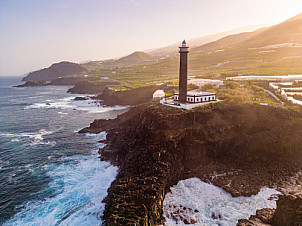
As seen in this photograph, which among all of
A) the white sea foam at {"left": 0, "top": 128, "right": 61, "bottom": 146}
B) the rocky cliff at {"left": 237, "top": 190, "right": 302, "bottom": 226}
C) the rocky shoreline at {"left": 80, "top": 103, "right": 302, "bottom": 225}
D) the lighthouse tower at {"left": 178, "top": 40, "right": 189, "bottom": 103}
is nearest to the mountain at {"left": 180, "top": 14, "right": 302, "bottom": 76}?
the lighthouse tower at {"left": 178, "top": 40, "right": 189, "bottom": 103}

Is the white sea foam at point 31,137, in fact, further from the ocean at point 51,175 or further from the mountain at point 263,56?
the mountain at point 263,56

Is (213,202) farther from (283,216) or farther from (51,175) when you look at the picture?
(51,175)

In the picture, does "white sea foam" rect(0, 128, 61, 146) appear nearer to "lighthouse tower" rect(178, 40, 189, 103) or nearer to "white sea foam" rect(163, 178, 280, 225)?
"lighthouse tower" rect(178, 40, 189, 103)

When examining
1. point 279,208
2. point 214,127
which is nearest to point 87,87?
point 214,127

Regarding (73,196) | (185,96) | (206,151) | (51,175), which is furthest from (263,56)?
(73,196)

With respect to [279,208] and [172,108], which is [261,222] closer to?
[279,208]

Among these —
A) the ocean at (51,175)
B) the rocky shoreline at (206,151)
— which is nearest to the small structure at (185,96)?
the rocky shoreline at (206,151)
